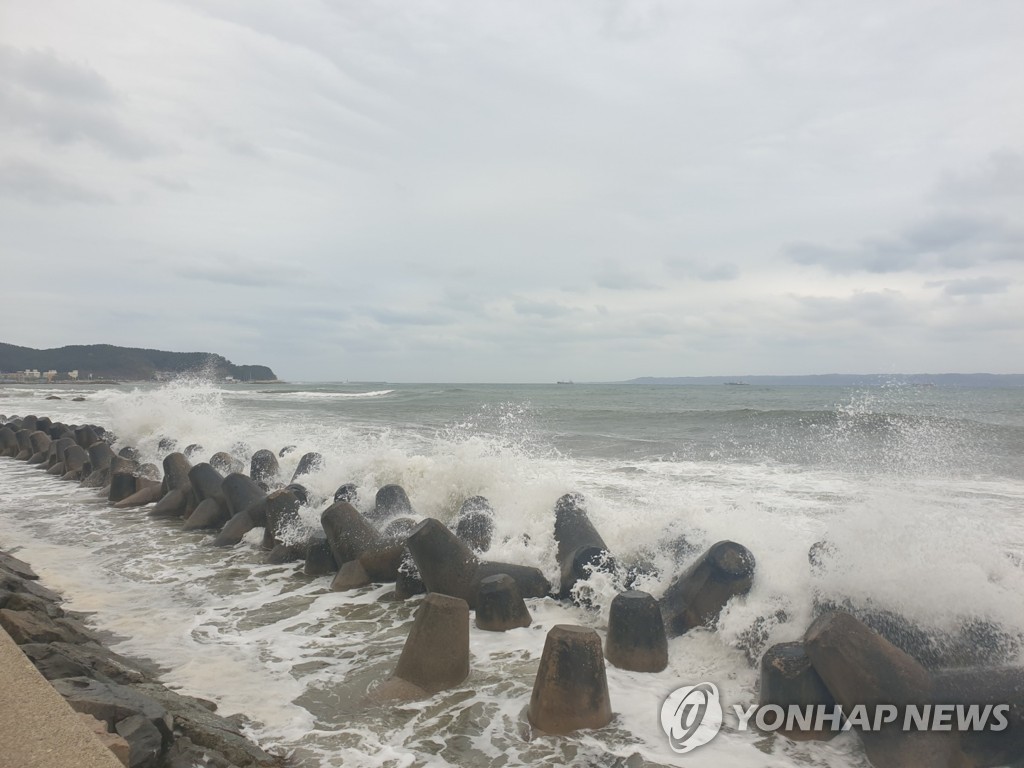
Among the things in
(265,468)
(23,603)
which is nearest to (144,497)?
(265,468)

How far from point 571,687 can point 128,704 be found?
2204 mm

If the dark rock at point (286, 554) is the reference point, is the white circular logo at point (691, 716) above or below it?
below

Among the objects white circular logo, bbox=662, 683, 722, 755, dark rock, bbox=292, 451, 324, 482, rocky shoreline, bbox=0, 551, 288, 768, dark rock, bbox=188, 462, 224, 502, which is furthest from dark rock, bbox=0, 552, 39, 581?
white circular logo, bbox=662, 683, 722, 755

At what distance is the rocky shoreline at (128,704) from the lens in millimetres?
2906

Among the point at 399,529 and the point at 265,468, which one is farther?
the point at 265,468

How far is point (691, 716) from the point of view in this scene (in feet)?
13.1

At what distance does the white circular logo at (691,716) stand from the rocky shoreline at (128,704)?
211cm

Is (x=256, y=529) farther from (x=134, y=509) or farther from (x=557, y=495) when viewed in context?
(x=557, y=495)

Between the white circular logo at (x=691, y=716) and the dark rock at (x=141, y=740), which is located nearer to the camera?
the dark rock at (x=141, y=740)

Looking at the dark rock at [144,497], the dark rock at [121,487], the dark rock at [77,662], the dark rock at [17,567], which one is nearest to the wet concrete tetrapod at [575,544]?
the dark rock at [77,662]

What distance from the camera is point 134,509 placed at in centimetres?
1002

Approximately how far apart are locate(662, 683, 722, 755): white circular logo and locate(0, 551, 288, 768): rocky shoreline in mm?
2111

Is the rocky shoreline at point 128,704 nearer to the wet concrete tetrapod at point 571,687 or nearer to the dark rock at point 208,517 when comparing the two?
the wet concrete tetrapod at point 571,687

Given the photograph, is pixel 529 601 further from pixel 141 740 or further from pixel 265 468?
pixel 265 468
